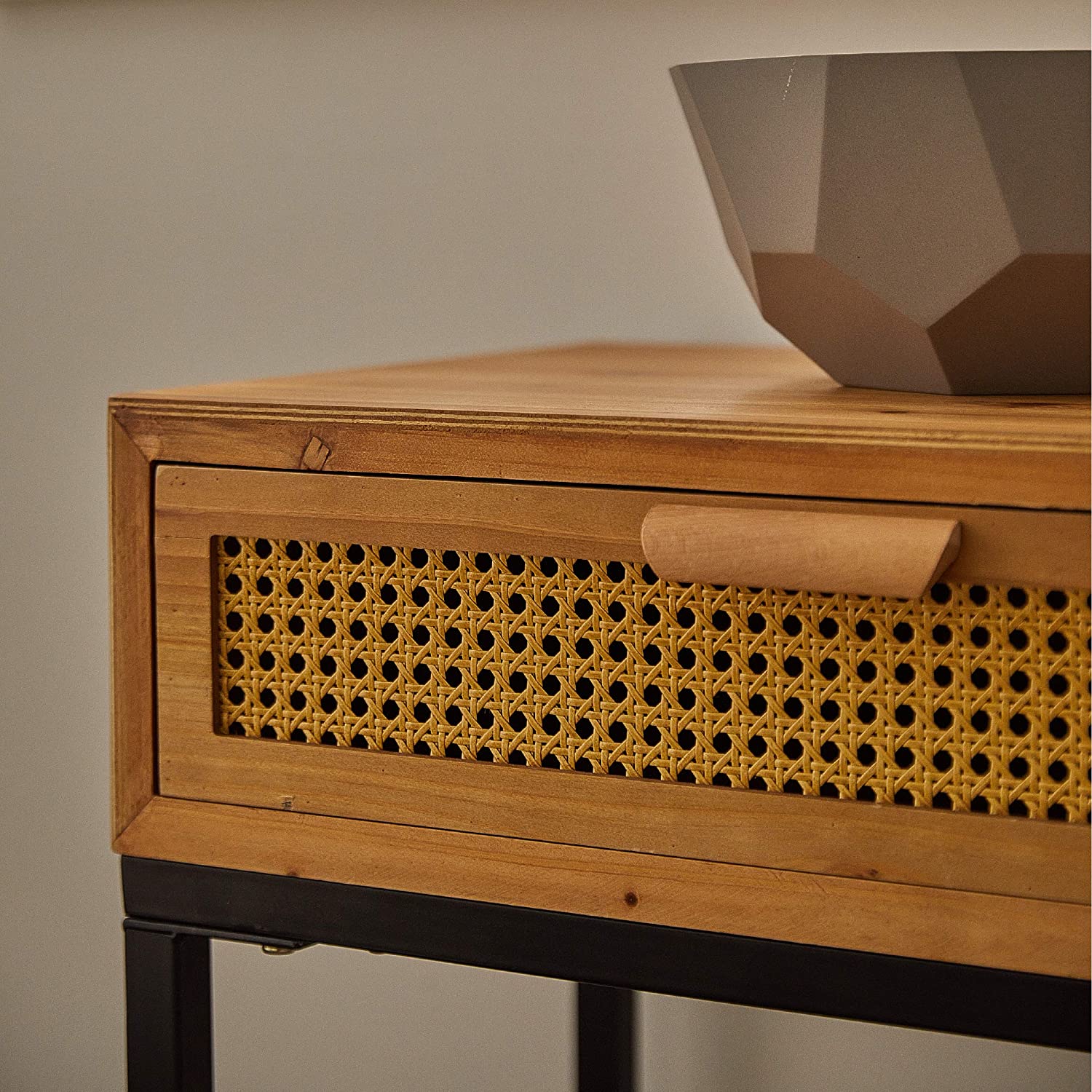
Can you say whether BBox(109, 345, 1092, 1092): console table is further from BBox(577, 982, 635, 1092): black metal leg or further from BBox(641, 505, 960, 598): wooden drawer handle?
BBox(577, 982, 635, 1092): black metal leg

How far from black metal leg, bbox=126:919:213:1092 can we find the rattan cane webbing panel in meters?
0.10

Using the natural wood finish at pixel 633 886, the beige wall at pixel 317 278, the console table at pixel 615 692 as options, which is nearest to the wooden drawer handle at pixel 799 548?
the console table at pixel 615 692

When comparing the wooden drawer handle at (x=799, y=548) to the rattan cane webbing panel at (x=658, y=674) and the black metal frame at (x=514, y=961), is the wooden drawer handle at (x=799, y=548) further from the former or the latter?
the black metal frame at (x=514, y=961)

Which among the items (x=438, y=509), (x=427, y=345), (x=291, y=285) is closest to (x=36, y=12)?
(x=291, y=285)

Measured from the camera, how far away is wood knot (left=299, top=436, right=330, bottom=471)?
636 mm

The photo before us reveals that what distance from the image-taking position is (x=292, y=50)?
1.15m

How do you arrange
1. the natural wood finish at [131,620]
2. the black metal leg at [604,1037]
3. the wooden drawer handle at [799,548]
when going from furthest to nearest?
1. the black metal leg at [604,1037]
2. the natural wood finish at [131,620]
3. the wooden drawer handle at [799,548]

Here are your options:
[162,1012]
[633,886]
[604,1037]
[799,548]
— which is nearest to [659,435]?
[799,548]

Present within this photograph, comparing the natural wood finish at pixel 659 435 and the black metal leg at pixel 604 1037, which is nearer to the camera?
the natural wood finish at pixel 659 435

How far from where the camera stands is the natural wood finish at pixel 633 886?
56 cm

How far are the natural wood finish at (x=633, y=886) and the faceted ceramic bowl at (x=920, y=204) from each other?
22 centimetres

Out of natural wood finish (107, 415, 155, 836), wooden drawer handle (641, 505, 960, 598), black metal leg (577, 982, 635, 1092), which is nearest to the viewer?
wooden drawer handle (641, 505, 960, 598)

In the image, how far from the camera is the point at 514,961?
63 cm

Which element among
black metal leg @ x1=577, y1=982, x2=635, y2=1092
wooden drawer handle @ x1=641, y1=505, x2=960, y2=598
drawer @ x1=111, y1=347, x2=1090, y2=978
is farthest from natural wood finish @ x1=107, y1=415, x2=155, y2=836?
black metal leg @ x1=577, y1=982, x2=635, y2=1092
